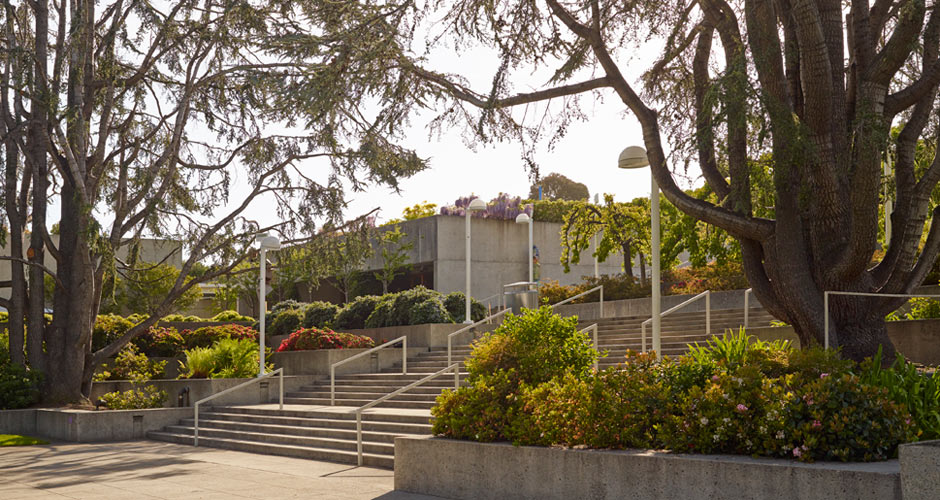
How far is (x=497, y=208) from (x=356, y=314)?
12.0m

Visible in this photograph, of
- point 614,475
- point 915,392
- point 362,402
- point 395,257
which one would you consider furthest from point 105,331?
point 915,392

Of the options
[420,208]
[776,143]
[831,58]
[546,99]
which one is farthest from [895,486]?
[420,208]

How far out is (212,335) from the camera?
82.3 ft

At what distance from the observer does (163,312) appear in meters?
Answer: 21.1

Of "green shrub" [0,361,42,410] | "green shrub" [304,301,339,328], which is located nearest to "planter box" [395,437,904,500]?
"green shrub" [0,361,42,410]

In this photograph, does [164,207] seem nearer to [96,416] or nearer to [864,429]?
[96,416]

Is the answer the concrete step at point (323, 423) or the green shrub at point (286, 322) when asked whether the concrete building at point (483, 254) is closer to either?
the green shrub at point (286, 322)

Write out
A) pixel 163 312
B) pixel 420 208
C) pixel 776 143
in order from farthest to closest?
pixel 420 208 → pixel 163 312 → pixel 776 143

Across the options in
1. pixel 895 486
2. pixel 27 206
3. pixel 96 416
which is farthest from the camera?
pixel 27 206

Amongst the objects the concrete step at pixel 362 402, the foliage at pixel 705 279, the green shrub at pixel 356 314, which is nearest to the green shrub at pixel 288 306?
the green shrub at pixel 356 314

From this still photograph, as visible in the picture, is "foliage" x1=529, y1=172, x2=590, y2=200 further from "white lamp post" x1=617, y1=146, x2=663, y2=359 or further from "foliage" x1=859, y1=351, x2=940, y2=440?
"foliage" x1=859, y1=351, x2=940, y2=440

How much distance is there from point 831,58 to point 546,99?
380 cm

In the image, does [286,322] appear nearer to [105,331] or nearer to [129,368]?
[105,331]

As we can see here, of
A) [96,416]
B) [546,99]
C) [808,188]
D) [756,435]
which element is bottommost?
[96,416]
